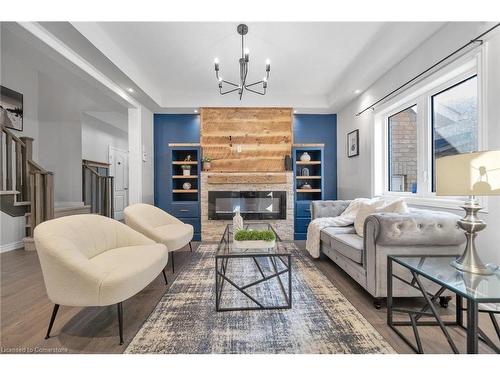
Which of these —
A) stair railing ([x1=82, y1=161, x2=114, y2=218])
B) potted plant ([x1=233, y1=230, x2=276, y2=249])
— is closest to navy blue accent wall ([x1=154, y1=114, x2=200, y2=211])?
stair railing ([x1=82, y1=161, x2=114, y2=218])

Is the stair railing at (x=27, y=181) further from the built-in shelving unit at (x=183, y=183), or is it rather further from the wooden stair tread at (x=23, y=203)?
the built-in shelving unit at (x=183, y=183)

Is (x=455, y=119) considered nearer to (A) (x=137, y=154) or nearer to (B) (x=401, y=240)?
(B) (x=401, y=240)

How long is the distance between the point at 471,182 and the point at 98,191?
6.82 metres

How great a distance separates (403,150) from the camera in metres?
3.44

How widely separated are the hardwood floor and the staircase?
1457 millimetres

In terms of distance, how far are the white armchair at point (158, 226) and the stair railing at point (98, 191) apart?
10.3ft

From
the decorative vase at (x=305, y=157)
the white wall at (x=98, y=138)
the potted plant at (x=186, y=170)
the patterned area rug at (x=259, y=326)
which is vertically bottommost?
the patterned area rug at (x=259, y=326)

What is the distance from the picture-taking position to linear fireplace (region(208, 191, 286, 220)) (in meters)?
4.79

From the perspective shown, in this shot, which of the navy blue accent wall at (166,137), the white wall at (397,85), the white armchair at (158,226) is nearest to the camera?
the white wall at (397,85)

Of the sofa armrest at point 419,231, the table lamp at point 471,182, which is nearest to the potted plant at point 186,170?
the sofa armrest at point 419,231

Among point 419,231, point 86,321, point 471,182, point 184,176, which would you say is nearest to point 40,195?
point 184,176

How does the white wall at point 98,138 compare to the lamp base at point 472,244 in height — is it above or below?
above

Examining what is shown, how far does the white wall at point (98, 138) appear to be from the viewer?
6121 mm

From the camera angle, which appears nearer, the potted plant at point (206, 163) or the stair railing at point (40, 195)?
the stair railing at point (40, 195)
